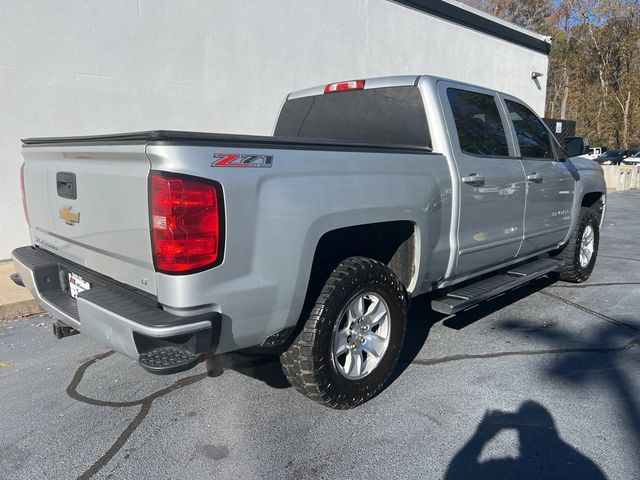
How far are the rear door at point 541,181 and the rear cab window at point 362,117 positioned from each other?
3.96ft

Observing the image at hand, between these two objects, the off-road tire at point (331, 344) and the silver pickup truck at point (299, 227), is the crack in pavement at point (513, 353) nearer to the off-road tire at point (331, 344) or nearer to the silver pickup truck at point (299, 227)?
the silver pickup truck at point (299, 227)

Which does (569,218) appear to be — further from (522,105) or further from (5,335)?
(5,335)

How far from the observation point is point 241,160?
2359 mm

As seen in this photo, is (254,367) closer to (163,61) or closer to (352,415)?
(352,415)

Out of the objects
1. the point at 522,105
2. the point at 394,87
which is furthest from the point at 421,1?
the point at 394,87

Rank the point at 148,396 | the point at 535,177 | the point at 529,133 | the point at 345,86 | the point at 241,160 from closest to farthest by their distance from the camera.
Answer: the point at 241,160 → the point at 148,396 → the point at 345,86 → the point at 535,177 → the point at 529,133

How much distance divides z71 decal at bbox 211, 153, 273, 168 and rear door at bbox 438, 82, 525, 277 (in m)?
1.69

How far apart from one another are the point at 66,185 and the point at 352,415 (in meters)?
2.15

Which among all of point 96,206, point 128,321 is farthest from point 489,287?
point 96,206

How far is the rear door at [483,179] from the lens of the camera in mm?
3707

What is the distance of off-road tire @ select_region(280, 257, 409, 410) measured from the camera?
2.82 meters

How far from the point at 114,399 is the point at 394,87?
2.91 metres

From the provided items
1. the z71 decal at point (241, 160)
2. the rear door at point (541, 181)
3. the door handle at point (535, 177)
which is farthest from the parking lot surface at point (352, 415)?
the z71 decal at point (241, 160)

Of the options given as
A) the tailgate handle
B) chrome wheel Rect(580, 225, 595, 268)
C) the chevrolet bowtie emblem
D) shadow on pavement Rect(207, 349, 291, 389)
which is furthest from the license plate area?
chrome wheel Rect(580, 225, 595, 268)
